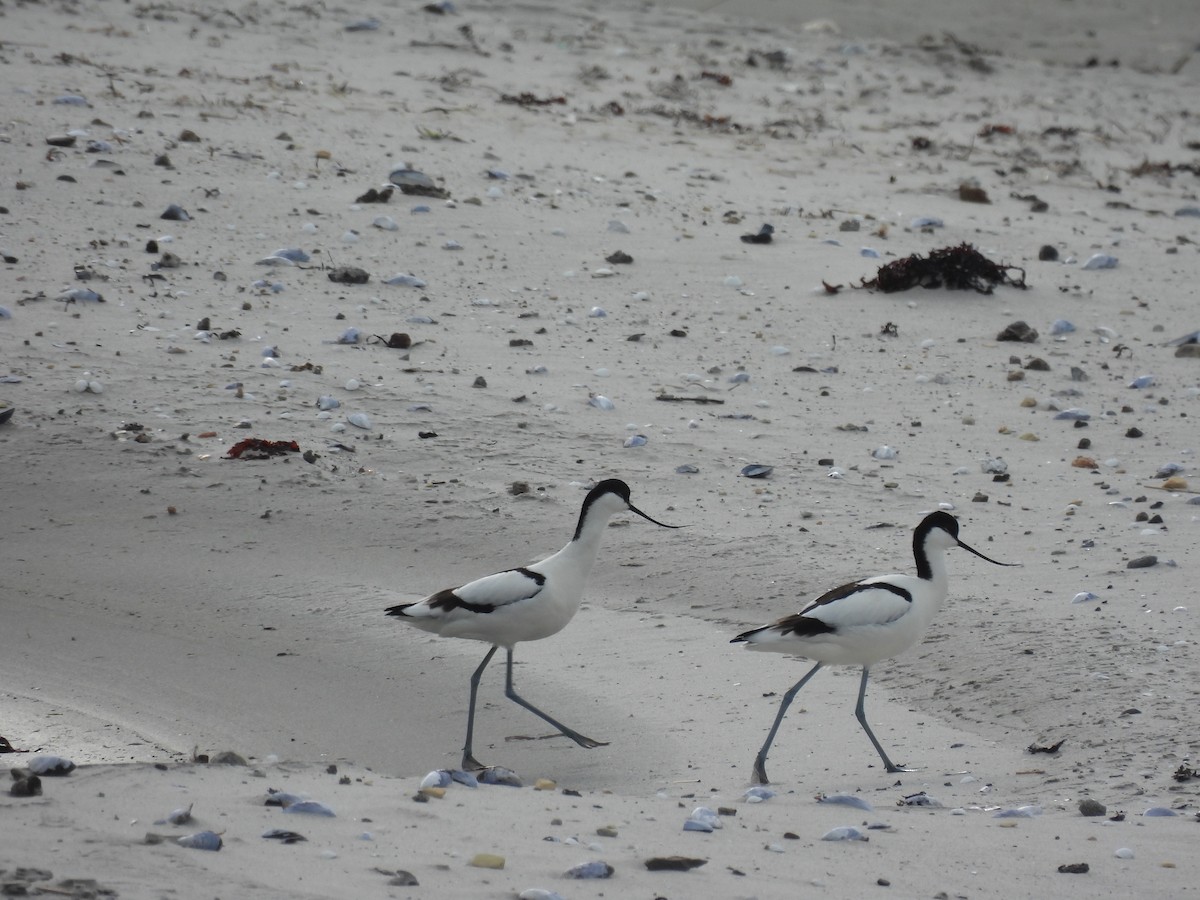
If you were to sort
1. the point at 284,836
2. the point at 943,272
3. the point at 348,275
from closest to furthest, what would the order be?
the point at 284,836
the point at 348,275
the point at 943,272

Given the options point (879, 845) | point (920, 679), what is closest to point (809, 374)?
point (920, 679)

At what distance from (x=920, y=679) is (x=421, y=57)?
11.0 m

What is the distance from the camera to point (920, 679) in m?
6.27

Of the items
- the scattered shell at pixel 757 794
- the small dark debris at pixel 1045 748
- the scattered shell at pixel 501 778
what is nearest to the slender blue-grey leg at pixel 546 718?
the scattered shell at pixel 501 778

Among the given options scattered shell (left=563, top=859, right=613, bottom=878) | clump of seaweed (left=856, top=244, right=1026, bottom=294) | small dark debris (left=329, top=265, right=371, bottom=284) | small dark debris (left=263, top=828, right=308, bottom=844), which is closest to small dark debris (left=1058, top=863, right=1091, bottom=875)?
scattered shell (left=563, top=859, right=613, bottom=878)

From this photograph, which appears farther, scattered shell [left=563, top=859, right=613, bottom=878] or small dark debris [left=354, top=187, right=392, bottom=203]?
small dark debris [left=354, top=187, right=392, bottom=203]

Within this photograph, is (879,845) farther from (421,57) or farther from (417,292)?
(421,57)

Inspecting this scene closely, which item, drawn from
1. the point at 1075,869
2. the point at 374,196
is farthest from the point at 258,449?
the point at 1075,869

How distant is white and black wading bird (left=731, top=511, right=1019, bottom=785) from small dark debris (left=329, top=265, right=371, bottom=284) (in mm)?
5371

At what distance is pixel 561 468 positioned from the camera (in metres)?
8.10

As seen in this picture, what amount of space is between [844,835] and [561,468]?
154 inches

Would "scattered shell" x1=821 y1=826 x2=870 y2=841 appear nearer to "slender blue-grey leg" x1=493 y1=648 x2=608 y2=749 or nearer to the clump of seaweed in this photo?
"slender blue-grey leg" x1=493 y1=648 x2=608 y2=749

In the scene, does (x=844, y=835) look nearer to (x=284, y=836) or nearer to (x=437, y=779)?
(x=437, y=779)

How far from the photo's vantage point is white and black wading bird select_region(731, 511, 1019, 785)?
18.2 feet
